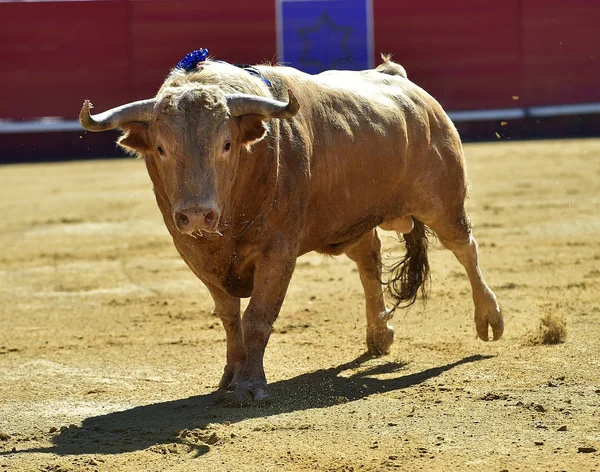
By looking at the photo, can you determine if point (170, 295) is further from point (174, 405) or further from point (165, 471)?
point (165, 471)

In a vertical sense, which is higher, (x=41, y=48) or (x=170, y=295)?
(x=41, y=48)

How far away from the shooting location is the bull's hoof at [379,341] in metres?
4.51

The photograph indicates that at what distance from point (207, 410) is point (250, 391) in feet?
0.53

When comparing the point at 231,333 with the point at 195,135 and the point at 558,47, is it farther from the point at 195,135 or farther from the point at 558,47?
the point at 558,47

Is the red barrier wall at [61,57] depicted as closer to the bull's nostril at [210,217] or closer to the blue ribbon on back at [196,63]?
the blue ribbon on back at [196,63]

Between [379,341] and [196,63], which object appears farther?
[379,341]

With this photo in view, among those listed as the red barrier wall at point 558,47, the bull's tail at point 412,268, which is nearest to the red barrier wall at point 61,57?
the red barrier wall at point 558,47

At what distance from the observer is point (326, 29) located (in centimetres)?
1421

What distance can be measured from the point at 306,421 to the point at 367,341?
1205 millimetres

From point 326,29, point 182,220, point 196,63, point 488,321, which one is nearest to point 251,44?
point 326,29

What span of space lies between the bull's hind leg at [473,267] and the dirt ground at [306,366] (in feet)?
0.31

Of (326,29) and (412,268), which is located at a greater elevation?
(326,29)

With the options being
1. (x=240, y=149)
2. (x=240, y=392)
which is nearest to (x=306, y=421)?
(x=240, y=392)

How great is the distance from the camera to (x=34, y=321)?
5.45 meters
